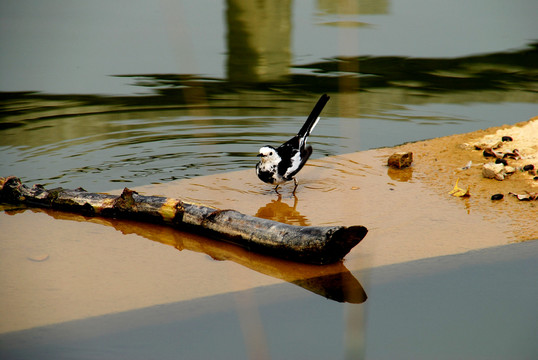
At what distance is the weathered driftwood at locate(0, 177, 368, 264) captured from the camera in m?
4.51

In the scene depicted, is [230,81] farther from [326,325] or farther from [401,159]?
[326,325]

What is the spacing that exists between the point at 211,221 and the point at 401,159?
7.63ft

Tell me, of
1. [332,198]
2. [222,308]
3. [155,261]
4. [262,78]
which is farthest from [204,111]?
[222,308]

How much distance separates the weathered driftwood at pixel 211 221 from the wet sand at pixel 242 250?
0.08 metres

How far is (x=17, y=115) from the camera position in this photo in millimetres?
8500

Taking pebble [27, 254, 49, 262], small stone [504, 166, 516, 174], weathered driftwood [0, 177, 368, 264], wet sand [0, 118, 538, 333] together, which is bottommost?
wet sand [0, 118, 538, 333]

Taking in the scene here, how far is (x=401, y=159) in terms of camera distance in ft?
21.6

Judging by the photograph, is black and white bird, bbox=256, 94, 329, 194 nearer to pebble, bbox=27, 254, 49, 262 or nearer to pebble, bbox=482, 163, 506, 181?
pebble, bbox=482, 163, 506, 181

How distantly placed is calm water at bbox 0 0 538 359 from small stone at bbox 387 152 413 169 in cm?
80

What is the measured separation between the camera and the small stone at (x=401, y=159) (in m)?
6.59

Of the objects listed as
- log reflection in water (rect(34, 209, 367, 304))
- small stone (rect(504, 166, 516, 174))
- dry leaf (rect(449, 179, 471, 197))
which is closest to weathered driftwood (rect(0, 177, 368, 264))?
log reflection in water (rect(34, 209, 367, 304))

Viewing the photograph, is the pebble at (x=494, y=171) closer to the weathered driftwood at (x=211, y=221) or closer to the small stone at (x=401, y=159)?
the small stone at (x=401, y=159)

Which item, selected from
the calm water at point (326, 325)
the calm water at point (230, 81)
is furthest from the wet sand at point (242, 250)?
the calm water at point (230, 81)

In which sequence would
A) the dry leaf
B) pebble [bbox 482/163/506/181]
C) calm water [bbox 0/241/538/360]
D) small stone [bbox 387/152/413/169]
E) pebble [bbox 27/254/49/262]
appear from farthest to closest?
small stone [bbox 387/152/413/169] < pebble [bbox 482/163/506/181] < the dry leaf < pebble [bbox 27/254/49/262] < calm water [bbox 0/241/538/360]
